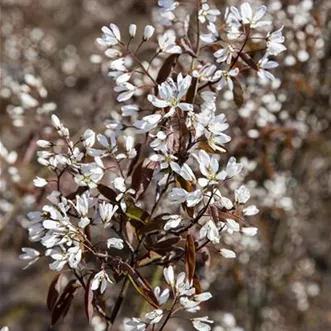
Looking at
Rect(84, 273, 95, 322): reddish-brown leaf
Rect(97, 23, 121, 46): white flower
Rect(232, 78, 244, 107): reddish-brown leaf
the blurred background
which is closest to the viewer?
Rect(84, 273, 95, 322): reddish-brown leaf

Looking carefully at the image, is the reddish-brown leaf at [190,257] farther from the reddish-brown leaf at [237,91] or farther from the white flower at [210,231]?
the reddish-brown leaf at [237,91]

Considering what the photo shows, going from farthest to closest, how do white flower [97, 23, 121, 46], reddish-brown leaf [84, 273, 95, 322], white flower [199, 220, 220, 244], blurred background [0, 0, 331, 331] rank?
blurred background [0, 0, 331, 331] → white flower [97, 23, 121, 46] → reddish-brown leaf [84, 273, 95, 322] → white flower [199, 220, 220, 244]

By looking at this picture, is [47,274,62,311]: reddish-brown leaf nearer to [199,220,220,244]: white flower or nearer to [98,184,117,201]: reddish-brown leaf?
[98,184,117,201]: reddish-brown leaf

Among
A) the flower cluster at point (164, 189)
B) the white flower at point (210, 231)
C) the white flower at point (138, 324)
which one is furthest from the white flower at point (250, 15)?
the white flower at point (138, 324)

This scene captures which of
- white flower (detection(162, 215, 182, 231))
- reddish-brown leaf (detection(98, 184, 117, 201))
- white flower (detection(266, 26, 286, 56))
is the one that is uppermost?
white flower (detection(266, 26, 286, 56))

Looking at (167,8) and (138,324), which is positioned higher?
(167,8)

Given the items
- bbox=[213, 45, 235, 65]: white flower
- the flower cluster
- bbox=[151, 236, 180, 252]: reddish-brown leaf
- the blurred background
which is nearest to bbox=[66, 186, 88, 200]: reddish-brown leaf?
the flower cluster

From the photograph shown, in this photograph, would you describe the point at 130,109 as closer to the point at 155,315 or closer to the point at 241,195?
the point at 241,195

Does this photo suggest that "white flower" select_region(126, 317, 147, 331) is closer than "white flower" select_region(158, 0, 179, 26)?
Yes

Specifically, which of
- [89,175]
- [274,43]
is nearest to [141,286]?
[89,175]
